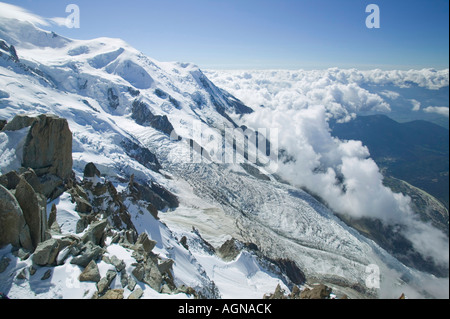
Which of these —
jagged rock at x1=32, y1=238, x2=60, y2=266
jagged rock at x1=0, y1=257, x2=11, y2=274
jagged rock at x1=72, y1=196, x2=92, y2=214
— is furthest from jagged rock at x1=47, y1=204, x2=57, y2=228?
jagged rock at x1=0, y1=257, x2=11, y2=274

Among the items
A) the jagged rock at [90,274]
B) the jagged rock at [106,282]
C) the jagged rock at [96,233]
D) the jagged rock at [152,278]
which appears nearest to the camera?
the jagged rock at [106,282]

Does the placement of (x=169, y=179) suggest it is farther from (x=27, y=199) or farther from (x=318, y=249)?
(x=27, y=199)

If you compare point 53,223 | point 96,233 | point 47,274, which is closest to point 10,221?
point 47,274

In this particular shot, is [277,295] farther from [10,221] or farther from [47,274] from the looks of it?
[10,221]

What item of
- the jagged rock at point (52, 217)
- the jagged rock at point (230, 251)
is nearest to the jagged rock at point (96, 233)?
the jagged rock at point (52, 217)

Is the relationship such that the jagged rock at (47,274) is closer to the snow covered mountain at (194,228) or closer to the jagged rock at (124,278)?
the snow covered mountain at (194,228)
